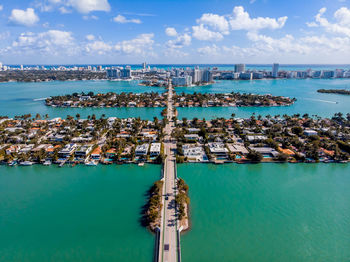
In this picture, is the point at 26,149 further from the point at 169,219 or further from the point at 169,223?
the point at 169,223

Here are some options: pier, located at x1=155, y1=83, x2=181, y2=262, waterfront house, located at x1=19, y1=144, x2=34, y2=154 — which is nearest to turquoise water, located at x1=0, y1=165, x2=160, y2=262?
pier, located at x1=155, y1=83, x2=181, y2=262

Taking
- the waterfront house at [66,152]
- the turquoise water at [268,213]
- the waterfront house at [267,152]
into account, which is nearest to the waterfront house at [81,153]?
the waterfront house at [66,152]

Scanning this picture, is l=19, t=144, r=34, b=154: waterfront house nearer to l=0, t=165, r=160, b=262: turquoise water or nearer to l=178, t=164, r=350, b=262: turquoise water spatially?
l=0, t=165, r=160, b=262: turquoise water

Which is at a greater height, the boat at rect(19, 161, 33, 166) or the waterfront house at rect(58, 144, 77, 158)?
the waterfront house at rect(58, 144, 77, 158)

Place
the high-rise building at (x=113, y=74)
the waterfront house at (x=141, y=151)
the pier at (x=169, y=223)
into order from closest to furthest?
the pier at (x=169, y=223)
the waterfront house at (x=141, y=151)
the high-rise building at (x=113, y=74)

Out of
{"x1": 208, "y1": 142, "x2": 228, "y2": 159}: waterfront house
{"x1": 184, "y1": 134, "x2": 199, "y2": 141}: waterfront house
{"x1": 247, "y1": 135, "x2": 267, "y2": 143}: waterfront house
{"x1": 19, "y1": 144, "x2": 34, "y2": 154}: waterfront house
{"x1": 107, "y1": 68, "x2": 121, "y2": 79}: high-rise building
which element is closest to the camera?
{"x1": 208, "y1": 142, "x2": 228, "y2": 159}: waterfront house

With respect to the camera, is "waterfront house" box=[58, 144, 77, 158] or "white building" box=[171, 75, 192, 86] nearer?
"waterfront house" box=[58, 144, 77, 158]

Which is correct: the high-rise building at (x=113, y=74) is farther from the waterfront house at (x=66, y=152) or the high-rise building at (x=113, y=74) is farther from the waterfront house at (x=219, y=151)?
the waterfront house at (x=219, y=151)
